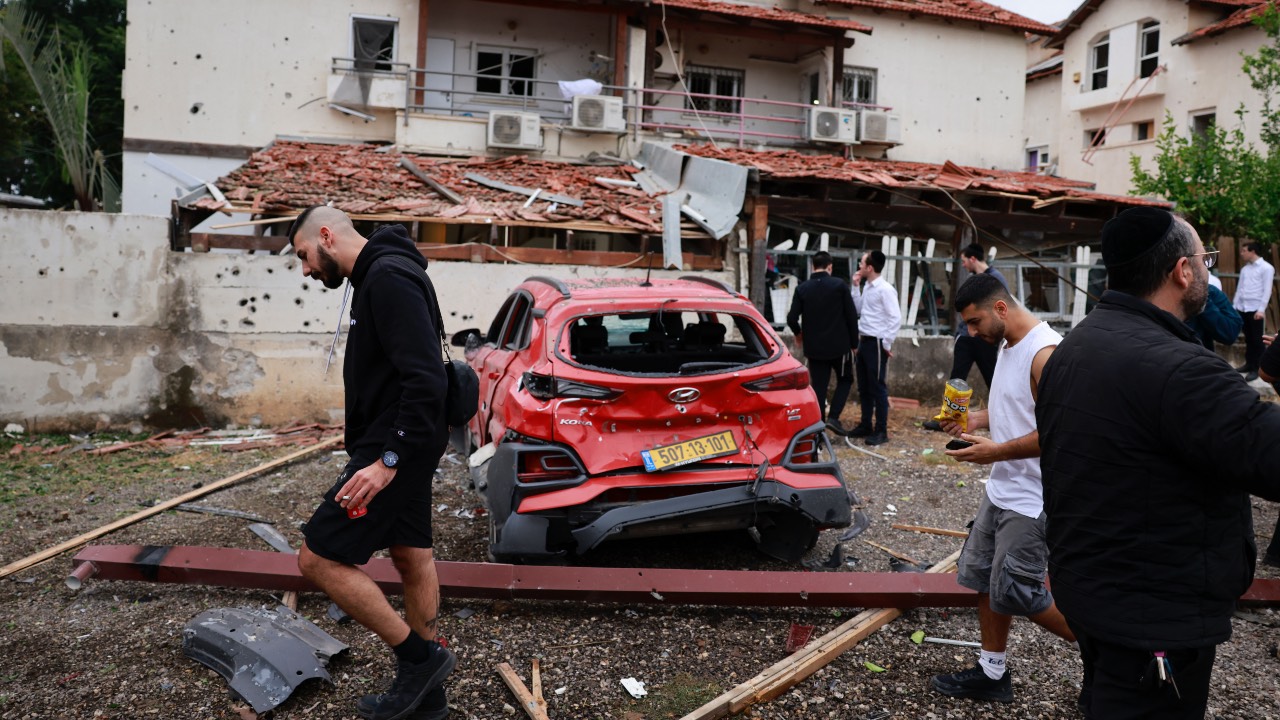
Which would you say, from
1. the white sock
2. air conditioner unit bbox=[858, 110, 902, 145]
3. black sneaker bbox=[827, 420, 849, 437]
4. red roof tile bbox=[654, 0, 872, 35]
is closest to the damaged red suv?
the white sock

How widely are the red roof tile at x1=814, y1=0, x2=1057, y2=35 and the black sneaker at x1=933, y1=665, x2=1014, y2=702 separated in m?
16.1

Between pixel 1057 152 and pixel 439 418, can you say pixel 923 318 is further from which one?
pixel 1057 152

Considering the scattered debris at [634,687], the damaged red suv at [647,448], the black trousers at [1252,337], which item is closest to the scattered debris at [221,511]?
the damaged red suv at [647,448]

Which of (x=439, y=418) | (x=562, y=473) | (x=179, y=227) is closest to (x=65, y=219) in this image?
(x=179, y=227)

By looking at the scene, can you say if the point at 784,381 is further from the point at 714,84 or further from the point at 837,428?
the point at 714,84

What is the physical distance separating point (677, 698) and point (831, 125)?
14.3 m

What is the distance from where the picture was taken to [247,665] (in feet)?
12.1

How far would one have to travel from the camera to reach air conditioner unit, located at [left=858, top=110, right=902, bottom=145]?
16.7m

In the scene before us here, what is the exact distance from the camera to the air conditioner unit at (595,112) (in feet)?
Result: 49.6

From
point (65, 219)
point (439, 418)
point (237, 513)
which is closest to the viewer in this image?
point (439, 418)

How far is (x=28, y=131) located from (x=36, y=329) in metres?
13.5

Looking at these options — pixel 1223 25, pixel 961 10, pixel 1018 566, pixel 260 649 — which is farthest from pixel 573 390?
pixel 1223 25

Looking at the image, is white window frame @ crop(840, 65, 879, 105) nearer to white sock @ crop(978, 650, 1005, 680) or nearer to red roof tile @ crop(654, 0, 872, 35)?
red roof tile @ crop(654, 0, 872, 35)

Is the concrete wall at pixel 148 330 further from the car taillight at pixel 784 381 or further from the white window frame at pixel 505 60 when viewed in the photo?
the white window frame at pixel 505 60
